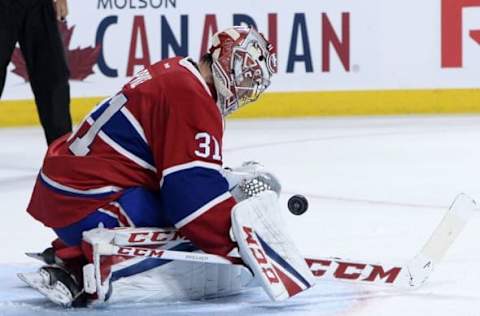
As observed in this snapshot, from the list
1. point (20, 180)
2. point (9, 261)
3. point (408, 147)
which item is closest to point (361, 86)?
point (408, 147)

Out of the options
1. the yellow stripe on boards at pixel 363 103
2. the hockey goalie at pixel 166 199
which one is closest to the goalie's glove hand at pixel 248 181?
the hockey goalie at pixel 166 199

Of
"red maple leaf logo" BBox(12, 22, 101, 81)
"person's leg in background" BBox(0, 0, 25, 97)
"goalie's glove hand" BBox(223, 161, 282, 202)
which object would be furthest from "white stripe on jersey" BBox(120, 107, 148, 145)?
"red maple leaf logo" BBox(12, 22, 101, 81)

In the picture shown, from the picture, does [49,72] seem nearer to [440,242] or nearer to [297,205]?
[297,205]

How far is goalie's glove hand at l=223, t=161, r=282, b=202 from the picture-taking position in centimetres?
274

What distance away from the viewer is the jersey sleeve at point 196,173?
2.57 m

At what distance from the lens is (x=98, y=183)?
8.77ft

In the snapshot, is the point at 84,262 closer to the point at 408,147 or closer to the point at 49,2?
the point at 49,2

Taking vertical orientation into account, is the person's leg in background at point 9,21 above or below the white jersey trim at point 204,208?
above

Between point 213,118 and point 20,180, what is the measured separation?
7.50ft

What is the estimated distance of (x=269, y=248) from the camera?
2.60 meters

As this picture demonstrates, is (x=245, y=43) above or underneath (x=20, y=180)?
above

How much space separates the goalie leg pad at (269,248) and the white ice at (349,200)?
6 centimetres

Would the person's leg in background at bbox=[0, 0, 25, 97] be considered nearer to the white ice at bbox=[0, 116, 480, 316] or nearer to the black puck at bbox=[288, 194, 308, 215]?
the white ice at bbox=[0, 116, 480, 316]

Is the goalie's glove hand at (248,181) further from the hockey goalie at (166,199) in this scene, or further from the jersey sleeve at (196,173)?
the jersey sleeve at (196,173)
